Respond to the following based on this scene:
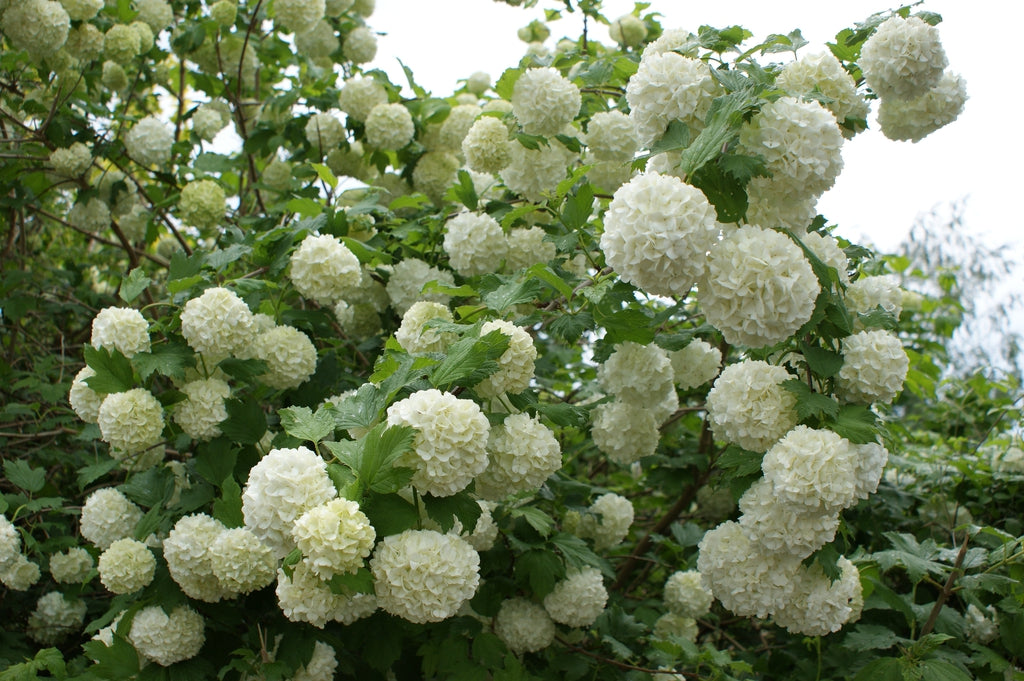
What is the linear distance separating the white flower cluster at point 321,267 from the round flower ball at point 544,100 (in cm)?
67

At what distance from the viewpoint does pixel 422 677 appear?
2.39 m

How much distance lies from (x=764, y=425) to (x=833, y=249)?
48 cm

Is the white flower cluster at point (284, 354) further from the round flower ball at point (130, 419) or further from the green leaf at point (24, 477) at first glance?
the green leaf at point (24, 477)

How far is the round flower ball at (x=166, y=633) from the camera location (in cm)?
199

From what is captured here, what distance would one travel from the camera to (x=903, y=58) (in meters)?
1.79

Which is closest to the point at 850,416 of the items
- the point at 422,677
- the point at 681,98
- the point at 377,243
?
the point at 681,98

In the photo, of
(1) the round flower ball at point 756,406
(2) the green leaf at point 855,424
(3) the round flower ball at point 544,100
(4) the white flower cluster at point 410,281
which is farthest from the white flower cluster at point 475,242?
(2) the green leaf at point 855,424

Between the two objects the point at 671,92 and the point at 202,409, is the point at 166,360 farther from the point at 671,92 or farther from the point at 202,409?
the point at 671,92

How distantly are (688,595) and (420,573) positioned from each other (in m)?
1.51

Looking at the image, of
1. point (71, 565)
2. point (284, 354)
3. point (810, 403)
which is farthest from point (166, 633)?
point (810, 403)

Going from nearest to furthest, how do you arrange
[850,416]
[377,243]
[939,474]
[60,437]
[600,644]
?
[850,416], [600,644], [377,243], [939,474], [60,437]

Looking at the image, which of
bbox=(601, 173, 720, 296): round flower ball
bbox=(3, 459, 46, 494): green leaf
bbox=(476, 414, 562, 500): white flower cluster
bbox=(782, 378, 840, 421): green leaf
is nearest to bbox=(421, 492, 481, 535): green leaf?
bbox=(476, 414, 562, 500): white flower cluster

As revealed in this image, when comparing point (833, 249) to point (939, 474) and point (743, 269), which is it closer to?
point (743, 269)

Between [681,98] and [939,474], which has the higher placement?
[681,98]
